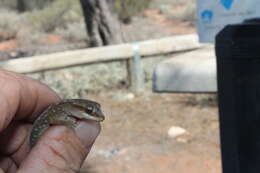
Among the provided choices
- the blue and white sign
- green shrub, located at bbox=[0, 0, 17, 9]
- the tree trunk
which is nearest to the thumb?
the blue and white sign

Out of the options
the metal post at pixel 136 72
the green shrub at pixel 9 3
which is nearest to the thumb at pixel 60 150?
the metal post at pixel 136 72

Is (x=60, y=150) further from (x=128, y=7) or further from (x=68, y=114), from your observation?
(x=128, y=7)

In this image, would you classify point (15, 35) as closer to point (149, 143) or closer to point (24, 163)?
point (149, 143)

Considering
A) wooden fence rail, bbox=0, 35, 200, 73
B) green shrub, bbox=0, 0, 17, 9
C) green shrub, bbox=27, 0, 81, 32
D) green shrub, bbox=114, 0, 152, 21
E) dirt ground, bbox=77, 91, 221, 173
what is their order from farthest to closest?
green shrub, bbox=0, 0, 17, 9 < green shrub, bbox=114, 0, 152, 21 < green shrub, bbox=27, 0, 81, 32 < wooden fence rail, bbox=0, 35, 200, 73 < dirt ground, bbox=77, 91, 221, 173

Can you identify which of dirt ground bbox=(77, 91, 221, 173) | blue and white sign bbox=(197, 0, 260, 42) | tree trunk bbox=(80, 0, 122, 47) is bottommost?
dirt ground bbox=(77, 91, 221, 173)

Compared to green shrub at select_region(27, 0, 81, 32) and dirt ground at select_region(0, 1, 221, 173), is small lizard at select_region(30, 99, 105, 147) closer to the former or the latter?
dirt ground at select_region(0, 1, 221, 173)

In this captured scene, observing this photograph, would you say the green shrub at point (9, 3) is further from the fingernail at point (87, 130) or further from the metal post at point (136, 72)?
the fingernail at point (87, 130)

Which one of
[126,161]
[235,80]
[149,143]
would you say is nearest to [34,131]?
[235,80]

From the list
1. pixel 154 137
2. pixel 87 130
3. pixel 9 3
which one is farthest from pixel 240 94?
pixel 9 3
